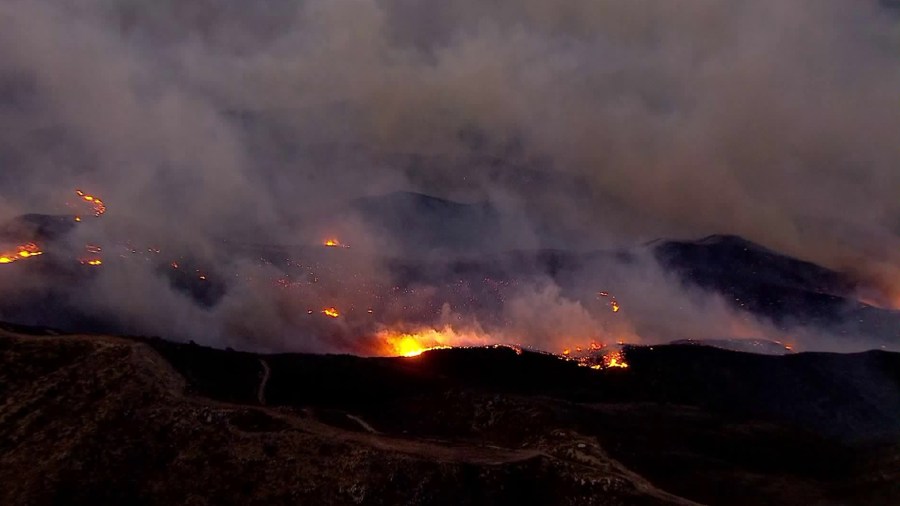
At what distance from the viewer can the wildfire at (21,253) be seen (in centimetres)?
17205

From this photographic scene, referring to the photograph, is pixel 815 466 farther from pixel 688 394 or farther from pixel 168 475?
pixel 168 475

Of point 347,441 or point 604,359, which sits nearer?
point 347,441

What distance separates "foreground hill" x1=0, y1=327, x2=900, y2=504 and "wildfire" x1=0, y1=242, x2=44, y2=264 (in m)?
109

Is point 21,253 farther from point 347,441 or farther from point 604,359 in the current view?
point 347,441

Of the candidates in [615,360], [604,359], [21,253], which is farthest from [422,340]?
[21,253]

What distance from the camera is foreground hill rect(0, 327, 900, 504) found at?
5675cm

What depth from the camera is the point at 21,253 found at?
177 metres

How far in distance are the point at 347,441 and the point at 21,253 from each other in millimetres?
162339

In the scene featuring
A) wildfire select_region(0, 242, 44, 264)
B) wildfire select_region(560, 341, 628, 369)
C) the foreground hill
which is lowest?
the foreground hill

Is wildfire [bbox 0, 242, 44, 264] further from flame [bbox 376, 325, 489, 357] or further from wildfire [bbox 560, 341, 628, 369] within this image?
wildfire [bbox 560, 341, 628, 369]

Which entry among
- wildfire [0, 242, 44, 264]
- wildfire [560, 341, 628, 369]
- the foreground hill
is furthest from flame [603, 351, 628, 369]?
wildfire [0, 242, 44, 264]

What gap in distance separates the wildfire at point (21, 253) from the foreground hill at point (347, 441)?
109 meters

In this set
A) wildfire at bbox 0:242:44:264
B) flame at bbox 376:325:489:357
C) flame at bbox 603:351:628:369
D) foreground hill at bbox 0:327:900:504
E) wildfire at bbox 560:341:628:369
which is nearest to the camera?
foreground hill at bbox 0:327:900:504

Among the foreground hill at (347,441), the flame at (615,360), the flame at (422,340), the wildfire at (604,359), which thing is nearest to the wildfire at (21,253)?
the flame at (422,340)
